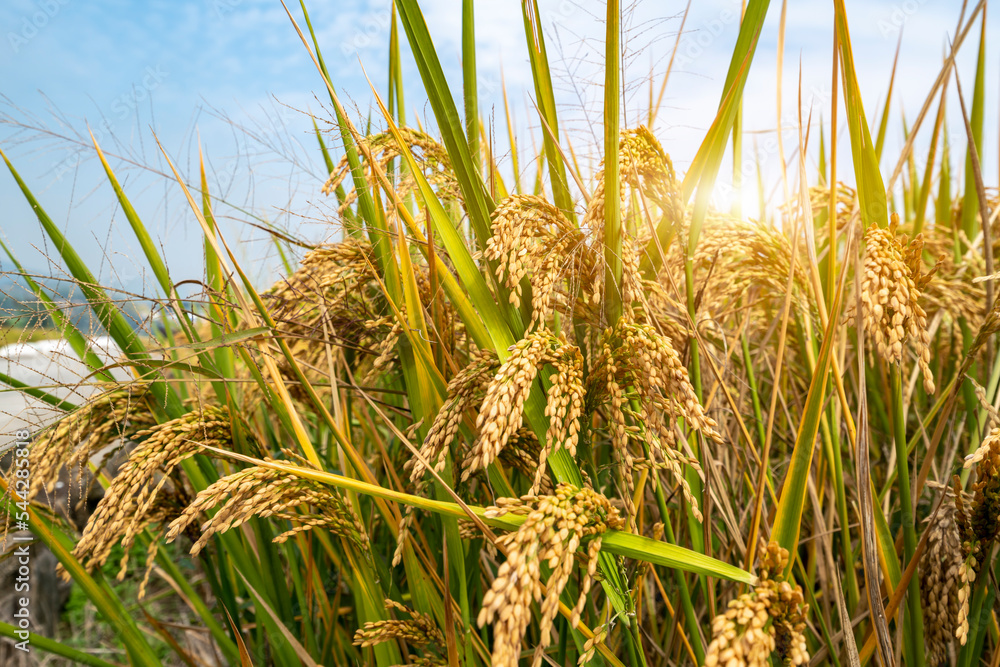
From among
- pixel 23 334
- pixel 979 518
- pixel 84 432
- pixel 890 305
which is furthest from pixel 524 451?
pixel 23 334

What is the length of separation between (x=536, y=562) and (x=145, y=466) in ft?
2.30

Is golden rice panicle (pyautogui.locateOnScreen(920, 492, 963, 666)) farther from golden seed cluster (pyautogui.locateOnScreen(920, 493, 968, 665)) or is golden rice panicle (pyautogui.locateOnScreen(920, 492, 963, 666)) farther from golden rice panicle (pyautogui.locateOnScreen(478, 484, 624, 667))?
golden rice panicle (pyautogui.locateOnScreen(478, 484, 624, 667))

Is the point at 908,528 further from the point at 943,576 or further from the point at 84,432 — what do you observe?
the point at 84,432

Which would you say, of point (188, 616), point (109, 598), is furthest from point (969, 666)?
point (188, 616)

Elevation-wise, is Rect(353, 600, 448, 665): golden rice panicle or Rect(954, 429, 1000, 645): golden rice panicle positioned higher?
Rect(954, 429, 1000, 645): golden rice panicle

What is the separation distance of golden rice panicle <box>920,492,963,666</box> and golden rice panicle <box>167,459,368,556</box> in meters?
0.94

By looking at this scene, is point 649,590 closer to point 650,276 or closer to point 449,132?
point 650,276

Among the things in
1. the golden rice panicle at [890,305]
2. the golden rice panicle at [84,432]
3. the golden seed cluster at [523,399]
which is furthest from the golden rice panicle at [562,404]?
the golden rice panicle at [84,432]

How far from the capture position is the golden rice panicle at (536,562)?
0.49 metres

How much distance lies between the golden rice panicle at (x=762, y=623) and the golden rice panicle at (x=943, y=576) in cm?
36

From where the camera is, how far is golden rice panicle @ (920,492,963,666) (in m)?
0.80

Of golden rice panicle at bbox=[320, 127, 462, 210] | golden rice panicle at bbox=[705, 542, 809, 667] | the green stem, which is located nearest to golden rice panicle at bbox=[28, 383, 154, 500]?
golden rice panicle at bbox=[320, 127, 462, 210]

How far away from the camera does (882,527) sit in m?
0.94

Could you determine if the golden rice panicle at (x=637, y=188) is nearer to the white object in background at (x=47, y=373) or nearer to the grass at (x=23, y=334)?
the white object in background at (x=47, y=373)
